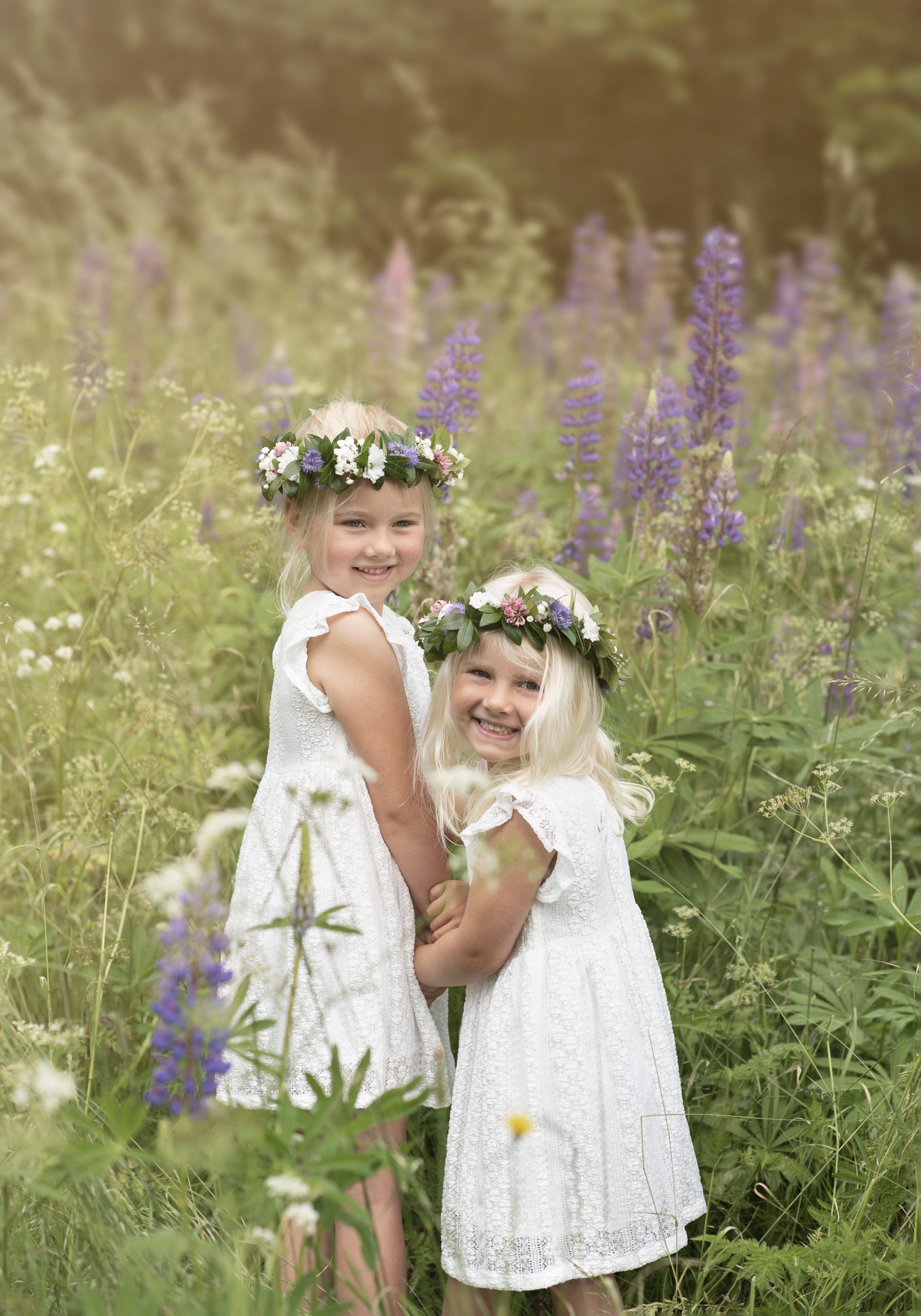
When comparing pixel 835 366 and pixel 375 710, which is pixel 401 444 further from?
pixel 835 366

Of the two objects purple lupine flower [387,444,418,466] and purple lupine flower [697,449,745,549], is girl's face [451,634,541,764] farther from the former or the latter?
purple lupine flower [697,449,745,549]

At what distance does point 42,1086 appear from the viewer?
1370 millimetres

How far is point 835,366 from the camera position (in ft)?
18.6

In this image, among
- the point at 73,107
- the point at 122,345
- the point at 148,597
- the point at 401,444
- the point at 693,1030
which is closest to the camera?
the point at 401,444

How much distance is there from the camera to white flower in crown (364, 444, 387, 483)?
236 centimetres

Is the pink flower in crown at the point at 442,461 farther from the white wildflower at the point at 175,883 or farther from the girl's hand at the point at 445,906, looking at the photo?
the white wildflower at the point at 175,883

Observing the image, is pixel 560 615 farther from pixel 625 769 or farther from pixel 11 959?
pixel 11 959

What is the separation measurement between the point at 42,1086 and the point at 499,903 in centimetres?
90

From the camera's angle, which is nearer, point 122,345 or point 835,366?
point 835,366

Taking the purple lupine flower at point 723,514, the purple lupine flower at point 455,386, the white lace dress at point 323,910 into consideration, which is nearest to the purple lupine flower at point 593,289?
the purple lupine flower at point 455,386

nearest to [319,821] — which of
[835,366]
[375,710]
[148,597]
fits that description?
[375,710]

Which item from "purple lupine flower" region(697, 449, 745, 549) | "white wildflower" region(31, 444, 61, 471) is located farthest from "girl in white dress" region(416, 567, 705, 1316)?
"white wildflower" region(31, 444, 61, 471)

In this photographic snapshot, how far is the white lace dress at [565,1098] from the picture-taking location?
209 cm

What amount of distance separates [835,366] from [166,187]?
3.96 m
